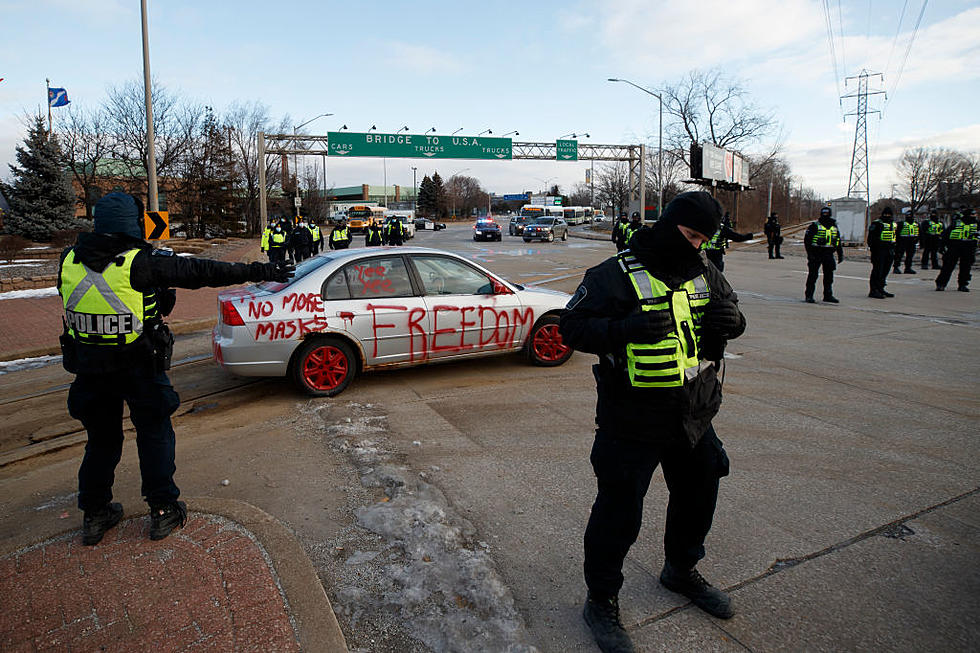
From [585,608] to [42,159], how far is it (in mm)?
34973

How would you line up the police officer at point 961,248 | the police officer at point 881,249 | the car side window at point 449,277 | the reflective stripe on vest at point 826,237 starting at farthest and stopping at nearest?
the police officer at point 961,248, the police officer at point 881,249, the reflective stripe on vest at point 826,237, the car side window at point 449,277

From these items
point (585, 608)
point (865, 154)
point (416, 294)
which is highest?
point (865, 154)

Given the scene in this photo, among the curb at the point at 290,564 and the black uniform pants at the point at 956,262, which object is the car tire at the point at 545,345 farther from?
the black uniform pants at the point at 956,262

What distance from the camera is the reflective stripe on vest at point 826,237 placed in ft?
41.1

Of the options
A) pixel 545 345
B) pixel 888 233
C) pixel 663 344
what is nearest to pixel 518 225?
pixel 888 233

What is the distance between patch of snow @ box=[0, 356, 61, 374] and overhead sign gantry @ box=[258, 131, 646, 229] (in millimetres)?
27859

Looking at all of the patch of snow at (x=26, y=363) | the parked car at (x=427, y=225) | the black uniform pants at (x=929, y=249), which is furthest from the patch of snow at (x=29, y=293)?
the parked car at (x=427, y=225)

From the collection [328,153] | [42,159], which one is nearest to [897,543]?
[42,159]

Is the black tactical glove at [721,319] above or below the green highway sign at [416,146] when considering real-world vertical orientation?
below

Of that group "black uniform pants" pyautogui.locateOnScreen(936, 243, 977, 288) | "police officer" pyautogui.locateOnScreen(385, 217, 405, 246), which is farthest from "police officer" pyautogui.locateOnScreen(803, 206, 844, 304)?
"police officer" pyautogui.locateOnScreen(385, 217, 405, 246)

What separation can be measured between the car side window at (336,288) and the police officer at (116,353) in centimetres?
273

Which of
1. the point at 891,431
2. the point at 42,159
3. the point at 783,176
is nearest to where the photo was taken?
the point at 891,431

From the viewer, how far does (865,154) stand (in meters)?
49.1

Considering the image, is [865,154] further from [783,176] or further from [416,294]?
[416,294]
